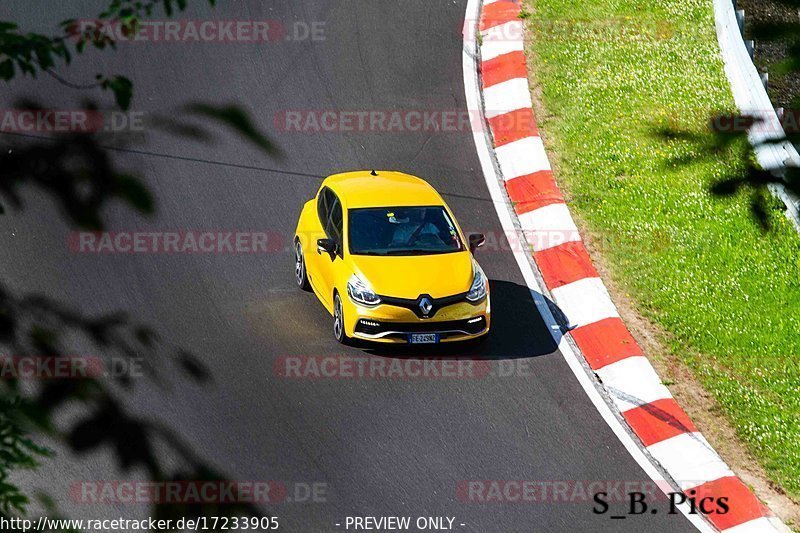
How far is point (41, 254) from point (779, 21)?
1152cm

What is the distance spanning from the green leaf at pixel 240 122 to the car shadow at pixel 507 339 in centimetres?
902

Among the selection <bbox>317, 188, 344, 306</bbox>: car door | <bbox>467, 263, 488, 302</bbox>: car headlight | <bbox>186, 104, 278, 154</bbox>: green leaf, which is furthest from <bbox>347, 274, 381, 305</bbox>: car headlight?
<bbox>186, 104, 278, 154</bbox>: green leaf

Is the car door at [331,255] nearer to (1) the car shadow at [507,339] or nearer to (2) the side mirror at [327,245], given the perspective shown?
(2) the side mirror at [327,245]

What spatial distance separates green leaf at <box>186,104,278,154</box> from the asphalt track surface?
4.45 m

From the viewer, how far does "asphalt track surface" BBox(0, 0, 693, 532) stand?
10492mm

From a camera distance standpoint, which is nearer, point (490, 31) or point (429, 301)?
point (429, 301)

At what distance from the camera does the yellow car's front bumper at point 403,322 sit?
1191 cm

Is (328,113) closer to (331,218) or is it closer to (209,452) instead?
(331,218)

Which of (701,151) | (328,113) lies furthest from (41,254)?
(701,151)

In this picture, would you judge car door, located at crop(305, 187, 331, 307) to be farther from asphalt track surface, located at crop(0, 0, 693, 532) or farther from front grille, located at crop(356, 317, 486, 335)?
front grille, located at crop(356, 317, 486, 335)

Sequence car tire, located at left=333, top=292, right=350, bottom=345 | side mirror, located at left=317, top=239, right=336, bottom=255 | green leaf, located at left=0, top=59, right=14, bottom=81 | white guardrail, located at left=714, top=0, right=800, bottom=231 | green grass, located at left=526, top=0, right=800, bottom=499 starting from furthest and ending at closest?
white guardrail, located at left=714, top=0, right=800, bottom=231
side mirror, located at left=317, top=239, right=336, bottom=255
car tire, located at left=333, top=292, right=350, bottom=345
green grass, located at left=526, top=0, right=800, bottom=499
green leaf, located at left=0, top=59, right=14, bottom=81

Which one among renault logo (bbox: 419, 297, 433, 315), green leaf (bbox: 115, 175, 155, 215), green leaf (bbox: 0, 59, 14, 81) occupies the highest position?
renault logo (bbox: 419, 297, 433, 315)

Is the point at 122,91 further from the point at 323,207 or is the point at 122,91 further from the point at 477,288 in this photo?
the point at 323,207

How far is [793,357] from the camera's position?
1205 centimetres
